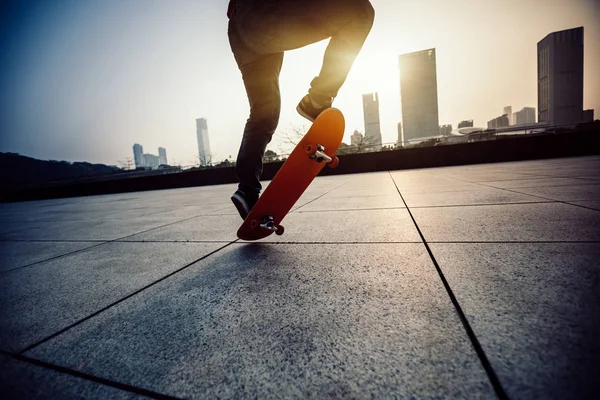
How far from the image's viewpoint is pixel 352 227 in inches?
70.7

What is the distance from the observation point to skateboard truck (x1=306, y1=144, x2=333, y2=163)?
152 cm

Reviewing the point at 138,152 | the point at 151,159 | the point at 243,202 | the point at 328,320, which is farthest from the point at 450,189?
the point at 138,152

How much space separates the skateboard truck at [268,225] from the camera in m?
1.54

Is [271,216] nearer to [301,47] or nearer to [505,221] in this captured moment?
[301,47]

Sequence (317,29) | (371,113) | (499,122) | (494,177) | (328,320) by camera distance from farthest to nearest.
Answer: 1. (499,122)
2. (371,113)
3. (494,177)
4. (317,29)
5. (328,320)

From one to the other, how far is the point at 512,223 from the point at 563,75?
469ft

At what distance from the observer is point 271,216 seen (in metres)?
1.63

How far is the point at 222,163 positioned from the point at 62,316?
1605 centimetres

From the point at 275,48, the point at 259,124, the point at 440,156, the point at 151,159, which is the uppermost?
the point at 151,159

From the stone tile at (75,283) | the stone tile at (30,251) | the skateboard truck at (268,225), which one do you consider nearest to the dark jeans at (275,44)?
the skateboard truck at (268,225)

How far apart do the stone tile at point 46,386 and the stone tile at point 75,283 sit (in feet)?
0.54

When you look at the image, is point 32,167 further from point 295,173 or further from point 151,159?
point 295,173

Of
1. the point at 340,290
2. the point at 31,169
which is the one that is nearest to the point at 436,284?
the point at 340,290

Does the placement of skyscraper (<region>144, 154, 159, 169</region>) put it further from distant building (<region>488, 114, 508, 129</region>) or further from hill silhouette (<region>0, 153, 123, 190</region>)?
distant building (<region>488, 114, 508, 129</region>)
